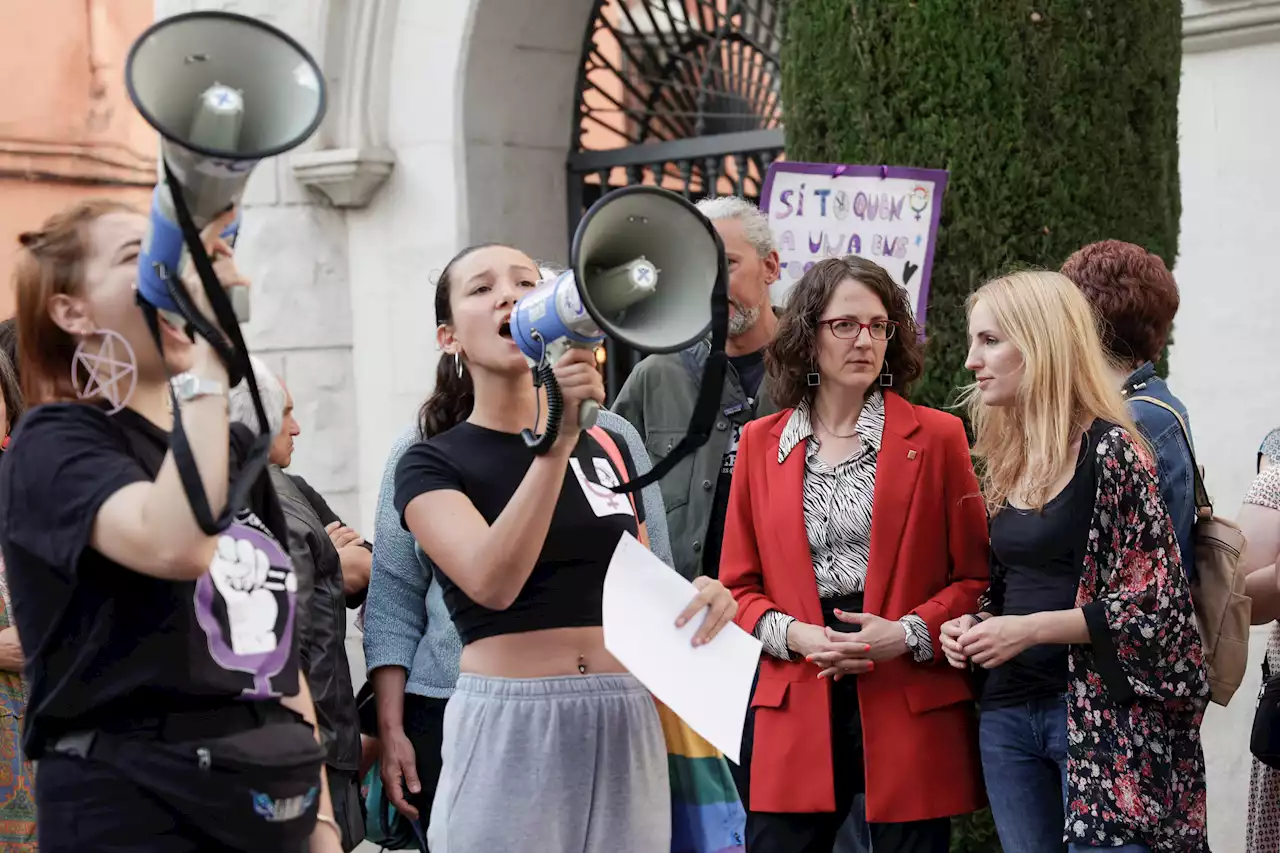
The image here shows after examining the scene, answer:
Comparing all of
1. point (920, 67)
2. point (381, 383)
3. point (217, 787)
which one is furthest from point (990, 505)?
point (381, 383)

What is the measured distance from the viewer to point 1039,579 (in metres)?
3.64

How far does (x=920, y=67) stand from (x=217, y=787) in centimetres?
330

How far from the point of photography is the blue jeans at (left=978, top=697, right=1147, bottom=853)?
361cm

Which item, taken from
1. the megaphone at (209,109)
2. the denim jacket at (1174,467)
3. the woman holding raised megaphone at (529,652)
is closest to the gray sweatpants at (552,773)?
the woman holding raised megaphone at (529,652)

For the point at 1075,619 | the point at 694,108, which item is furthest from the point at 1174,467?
the point at 694,108

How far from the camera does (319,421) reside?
24.1 ft

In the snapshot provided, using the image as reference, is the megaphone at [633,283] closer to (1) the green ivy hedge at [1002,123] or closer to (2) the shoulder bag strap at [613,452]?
(2) the shoulder bag strap at [613,452]

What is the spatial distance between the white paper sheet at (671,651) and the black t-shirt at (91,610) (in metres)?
0.70

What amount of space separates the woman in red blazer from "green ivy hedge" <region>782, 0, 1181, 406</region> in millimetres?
906

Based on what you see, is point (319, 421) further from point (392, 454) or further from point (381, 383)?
point (392, 454)

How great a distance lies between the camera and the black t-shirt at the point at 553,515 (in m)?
3.00

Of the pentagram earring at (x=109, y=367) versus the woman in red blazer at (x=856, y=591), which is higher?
the pentagram earring at (x=109, y=367)

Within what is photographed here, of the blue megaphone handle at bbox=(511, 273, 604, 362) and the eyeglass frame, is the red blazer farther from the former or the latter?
the blue megaphone handle at bbox=(511, 273, 604, 362)

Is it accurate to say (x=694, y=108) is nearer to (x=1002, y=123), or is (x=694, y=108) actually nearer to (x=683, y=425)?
(x=1002, y=123)
